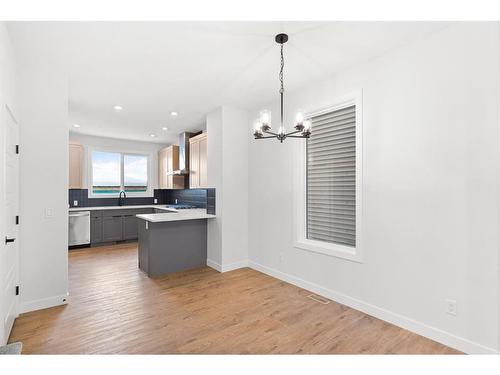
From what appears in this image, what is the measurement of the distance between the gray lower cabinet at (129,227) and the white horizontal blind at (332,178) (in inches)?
190

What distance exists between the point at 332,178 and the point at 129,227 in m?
5.35

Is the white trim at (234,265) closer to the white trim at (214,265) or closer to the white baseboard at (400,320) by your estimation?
the white trim at (214,265)

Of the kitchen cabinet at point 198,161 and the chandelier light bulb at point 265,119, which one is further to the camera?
the kitchen cabinet at point 198,161

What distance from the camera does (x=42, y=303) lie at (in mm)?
2883

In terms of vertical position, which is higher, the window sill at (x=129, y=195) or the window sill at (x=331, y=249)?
the window sill at (x=129, y=195)

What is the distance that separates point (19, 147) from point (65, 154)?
410mm

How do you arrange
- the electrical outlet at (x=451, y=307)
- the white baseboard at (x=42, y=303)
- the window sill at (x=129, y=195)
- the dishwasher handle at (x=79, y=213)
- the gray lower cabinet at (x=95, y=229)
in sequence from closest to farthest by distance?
1. the electrical outlet at (x=451, y=307)
2. the white baseboard at (x=42, y=303)
3. the dishwasher handle at (x=79, y=213)
4. the gray lower cabinet at (x=95, y=229)
5. the window sill at (x=129, y=195)

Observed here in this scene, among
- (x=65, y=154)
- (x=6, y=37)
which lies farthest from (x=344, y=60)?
(x=65, y=154)

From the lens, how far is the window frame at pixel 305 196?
2.89 meters

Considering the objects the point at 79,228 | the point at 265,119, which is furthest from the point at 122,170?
the point at 265,119

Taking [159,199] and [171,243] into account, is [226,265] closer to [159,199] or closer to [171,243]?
[171,243]

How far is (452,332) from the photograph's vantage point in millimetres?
2191

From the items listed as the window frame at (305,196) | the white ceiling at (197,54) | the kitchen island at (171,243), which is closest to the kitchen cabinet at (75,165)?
the white ceiling at (197,54)

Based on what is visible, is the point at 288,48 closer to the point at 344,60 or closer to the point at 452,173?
the point at 344,60
